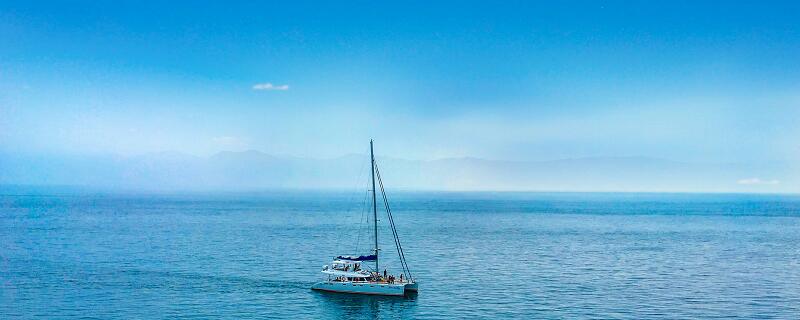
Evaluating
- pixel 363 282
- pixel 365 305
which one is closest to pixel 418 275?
pixel 363 282

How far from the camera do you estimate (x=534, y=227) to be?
180 m

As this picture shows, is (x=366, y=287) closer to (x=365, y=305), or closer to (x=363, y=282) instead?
(x=363, y=282)

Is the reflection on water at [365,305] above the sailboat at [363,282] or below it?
below

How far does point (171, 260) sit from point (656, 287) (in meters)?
67.5

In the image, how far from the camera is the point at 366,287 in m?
72.8

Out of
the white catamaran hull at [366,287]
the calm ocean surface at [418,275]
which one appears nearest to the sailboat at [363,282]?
the white catamaran hull at [366,287]

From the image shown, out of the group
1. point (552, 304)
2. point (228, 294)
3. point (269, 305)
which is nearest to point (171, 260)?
point (228, 294)

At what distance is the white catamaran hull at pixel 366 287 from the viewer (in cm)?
7144

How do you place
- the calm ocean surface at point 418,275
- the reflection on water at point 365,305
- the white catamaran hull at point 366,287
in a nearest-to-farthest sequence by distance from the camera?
the reflection on water at point 365,305, the calm ocean surface at point 418,275, the white catamaran hull at point 366,287

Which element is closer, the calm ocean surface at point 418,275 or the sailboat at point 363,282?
the calm ocean surface at point 418,275

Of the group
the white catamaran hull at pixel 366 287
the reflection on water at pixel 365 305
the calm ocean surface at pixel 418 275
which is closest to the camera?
the reflection on water at pixel 365 305

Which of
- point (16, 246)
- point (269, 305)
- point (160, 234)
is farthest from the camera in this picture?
point (160, 234)

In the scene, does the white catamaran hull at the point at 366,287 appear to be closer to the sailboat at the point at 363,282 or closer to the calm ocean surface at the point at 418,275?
the sailboat at the point at 363,282

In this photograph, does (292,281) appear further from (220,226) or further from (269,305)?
(220,226)
